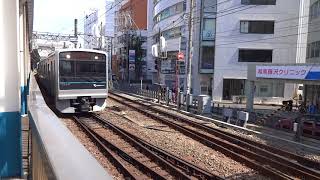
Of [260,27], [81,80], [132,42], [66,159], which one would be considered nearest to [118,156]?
[81,80]

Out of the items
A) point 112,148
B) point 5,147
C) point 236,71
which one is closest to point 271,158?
point 112,148

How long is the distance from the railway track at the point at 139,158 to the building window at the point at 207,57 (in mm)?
25664

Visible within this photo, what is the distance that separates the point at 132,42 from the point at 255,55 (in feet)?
95.9

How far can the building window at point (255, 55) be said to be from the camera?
124 feet

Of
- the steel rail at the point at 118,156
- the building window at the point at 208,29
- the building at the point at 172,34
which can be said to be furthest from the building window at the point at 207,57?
the steel rail at the point at 118,156

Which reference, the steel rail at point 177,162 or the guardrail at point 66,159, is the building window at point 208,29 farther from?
the guardrail at point 66,159

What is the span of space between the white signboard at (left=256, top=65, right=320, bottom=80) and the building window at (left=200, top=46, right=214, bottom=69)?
14048 millimetres

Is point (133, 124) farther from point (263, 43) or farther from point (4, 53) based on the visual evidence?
point (263, 43)

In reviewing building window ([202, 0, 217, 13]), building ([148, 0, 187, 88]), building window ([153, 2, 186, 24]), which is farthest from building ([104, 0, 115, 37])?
building window ([202, 0, 217, 13])

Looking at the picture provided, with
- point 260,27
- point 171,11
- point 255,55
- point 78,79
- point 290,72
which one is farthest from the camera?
point 171,11

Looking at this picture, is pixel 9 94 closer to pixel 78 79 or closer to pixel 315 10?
pixel 78 79

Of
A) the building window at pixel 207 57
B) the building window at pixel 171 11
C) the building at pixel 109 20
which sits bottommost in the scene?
the building window at pixel 207 57

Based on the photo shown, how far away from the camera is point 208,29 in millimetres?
39406

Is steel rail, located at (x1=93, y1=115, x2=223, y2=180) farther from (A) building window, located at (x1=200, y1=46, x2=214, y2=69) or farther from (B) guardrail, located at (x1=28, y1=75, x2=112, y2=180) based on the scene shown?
(A) building window, located at (x1=200, y1=46, x2=214, y2=69)
